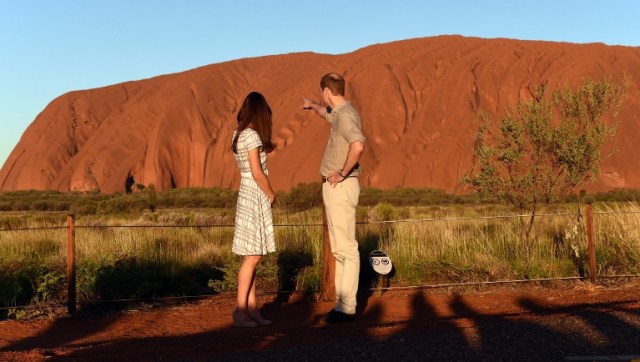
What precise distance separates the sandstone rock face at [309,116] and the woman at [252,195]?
1929 inches

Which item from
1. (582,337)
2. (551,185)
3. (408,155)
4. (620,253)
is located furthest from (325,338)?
(408,155)

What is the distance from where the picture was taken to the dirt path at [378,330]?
5.91m

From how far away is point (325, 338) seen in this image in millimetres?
6781

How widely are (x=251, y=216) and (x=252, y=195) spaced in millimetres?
193

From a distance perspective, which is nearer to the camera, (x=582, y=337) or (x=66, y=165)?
(x=582, y=337)

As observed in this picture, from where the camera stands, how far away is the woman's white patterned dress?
748cm

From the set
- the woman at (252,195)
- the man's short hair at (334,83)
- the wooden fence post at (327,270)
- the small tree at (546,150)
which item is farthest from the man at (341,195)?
the small tree at (546,150)

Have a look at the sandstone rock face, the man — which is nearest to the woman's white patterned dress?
the man

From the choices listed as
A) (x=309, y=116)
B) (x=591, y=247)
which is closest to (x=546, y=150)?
(x=591, y=247)

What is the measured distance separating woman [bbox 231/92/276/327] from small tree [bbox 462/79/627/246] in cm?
809

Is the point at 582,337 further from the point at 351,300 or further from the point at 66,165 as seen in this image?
the point at 66,165

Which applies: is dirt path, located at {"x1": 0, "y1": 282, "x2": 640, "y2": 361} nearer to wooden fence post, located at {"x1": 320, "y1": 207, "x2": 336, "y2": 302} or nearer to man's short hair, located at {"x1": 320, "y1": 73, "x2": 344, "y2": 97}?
wooden fence post, located at {"x1": 320, "y1": 207, "x2": 336, "y2": 302}

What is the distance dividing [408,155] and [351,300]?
53.6m

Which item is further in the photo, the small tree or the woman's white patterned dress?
the small tree
